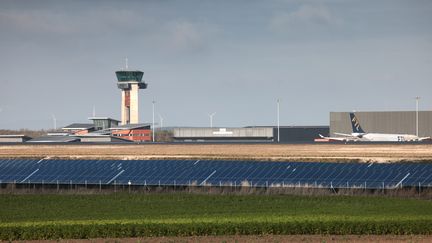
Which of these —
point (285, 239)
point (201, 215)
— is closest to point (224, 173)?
point (201, 215)

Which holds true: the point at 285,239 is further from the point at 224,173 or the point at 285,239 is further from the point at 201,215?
the point at 224,173

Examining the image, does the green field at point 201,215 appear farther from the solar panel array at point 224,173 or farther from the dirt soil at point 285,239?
the solar panel array at point 224,173

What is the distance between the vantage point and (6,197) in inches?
2931

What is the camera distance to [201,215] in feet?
189

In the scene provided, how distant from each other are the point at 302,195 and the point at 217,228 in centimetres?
2529

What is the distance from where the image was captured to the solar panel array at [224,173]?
79375 millimetres

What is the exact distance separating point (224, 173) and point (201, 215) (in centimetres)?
2772

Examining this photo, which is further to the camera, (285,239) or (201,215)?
(201,215)

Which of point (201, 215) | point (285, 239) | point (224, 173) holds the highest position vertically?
point (224, 173)

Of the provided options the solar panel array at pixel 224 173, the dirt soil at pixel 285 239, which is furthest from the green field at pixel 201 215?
the solar panel array at pixel 224 173

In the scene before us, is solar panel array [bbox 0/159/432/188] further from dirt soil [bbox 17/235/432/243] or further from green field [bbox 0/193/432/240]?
dirt soil [bbox 17/235/432/243]

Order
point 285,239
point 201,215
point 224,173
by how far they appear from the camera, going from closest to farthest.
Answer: point 285,239, point 201,215, point 224,173

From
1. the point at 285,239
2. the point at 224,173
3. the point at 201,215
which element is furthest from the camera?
the point at 224,173

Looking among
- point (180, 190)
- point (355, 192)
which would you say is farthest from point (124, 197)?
point (355, 192)
